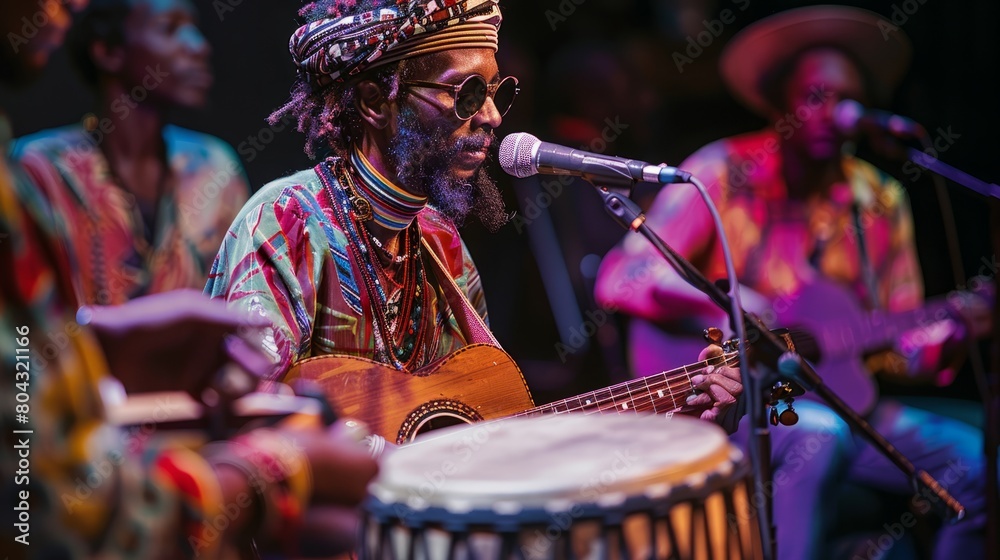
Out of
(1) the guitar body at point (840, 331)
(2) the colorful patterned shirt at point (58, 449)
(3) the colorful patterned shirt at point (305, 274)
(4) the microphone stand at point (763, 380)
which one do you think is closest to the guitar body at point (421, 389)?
(3) the colorful patterned shirt at point (305, 274)

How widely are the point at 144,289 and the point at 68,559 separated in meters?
2.13

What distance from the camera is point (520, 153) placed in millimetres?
2529

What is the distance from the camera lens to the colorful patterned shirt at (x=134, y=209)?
10.3 feet

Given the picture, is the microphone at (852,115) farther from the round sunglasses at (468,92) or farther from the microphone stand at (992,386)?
the round sunglasses at (468,92)

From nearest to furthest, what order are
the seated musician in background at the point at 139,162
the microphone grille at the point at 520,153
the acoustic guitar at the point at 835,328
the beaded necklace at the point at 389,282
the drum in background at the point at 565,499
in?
1. the drum in background at the point at 565,499
2. the microphone grille at the point at 520,153
3. the beaded necklace at the point at 389,282
4. the seated musician in background at the point at 139,162
5. the acoustic guitar at the point at 835,328

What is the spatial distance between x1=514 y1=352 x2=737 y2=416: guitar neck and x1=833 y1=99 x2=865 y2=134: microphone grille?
2.19 m

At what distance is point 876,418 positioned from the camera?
4422mm

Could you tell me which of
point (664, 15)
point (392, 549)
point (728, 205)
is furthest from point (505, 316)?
point (392, 549)

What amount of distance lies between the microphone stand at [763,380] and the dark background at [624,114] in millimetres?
2012

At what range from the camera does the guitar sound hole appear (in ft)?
9.24

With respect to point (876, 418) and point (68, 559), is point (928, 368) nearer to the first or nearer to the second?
point (876, 418)

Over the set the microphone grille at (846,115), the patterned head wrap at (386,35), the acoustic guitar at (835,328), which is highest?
the patterned head wrap at (386,35)

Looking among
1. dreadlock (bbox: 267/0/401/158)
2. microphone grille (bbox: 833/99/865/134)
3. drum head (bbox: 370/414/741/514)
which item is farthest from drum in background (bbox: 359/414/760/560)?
microphone grille (bbox: 833/99/865/134)

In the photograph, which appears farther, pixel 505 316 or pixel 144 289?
pixel 505 316
